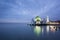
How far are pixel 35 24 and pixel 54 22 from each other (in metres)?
23.2

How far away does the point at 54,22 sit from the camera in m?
139

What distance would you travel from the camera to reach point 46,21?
427 feet

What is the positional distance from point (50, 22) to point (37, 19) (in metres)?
16.9

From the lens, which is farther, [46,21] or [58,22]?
[58,22]

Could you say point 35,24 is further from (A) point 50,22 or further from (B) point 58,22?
(B) point 58,22

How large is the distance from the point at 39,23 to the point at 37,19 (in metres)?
4.04

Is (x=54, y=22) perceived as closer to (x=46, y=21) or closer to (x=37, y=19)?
(x=46, y=21)

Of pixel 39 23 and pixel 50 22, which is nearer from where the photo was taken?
pixel 39 23

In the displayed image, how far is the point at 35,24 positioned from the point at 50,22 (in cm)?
1698

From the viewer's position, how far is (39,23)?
123 meters

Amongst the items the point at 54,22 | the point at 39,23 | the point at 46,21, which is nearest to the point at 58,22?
the point at 54,22

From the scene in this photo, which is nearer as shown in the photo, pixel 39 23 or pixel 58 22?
pixel 39 23

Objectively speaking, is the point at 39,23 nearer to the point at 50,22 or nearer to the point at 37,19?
the point at 37,19

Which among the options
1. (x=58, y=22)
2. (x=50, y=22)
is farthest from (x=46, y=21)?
(x=58, y=22)
